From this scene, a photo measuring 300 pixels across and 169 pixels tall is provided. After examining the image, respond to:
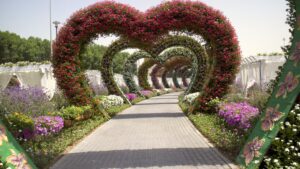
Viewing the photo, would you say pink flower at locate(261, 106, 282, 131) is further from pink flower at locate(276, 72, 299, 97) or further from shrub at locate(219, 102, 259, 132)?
shrub at locate(219, 102, 259, 132)

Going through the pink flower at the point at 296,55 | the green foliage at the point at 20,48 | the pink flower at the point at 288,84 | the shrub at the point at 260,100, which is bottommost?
the shrub at the point at 260,100

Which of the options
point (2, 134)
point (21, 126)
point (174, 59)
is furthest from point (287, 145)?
point (174, 59)

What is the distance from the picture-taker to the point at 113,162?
786 cm

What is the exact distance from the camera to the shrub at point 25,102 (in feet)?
39.6

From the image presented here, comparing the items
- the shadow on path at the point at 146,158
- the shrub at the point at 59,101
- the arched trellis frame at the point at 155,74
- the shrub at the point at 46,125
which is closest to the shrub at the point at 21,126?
the shrub at the point at 46,125

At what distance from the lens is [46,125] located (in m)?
10.4

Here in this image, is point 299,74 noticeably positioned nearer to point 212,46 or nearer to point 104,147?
point 104,147

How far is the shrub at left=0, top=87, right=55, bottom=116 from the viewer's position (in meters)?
12.1

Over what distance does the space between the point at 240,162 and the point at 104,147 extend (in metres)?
3.79

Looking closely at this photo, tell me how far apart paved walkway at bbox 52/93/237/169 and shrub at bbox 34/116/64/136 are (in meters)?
0.82

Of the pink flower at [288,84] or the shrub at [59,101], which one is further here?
the shrub at [59,101]

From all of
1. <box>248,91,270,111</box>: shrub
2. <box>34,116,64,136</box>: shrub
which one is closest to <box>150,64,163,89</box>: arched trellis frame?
<box>248,91,270,111</box>: shrub

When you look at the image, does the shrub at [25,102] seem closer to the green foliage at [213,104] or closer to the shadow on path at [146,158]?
the shadow on path at [146,158]

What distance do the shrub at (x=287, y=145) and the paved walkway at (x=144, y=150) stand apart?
967mm
